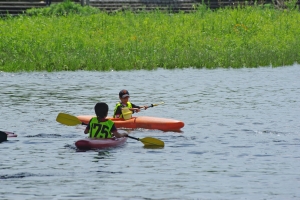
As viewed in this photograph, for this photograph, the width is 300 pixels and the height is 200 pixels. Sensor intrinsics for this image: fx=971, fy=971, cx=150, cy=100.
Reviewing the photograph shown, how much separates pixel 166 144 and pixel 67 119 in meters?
2.83

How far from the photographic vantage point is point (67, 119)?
2061 cm

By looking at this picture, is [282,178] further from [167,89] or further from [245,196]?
[167,89]

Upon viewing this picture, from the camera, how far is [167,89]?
29188mm

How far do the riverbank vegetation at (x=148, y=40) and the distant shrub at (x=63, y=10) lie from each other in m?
0.14

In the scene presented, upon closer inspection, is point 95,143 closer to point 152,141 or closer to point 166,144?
point 152,141

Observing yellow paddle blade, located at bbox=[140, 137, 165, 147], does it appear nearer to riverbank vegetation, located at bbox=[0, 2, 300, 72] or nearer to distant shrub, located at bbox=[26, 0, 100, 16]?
riverbank vegetation, located at bbox=[0, 2, 300, 72]

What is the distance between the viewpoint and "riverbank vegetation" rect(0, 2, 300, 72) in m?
34.2

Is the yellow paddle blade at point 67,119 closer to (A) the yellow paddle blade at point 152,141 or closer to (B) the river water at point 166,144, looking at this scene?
(B) the river water at point 166,144

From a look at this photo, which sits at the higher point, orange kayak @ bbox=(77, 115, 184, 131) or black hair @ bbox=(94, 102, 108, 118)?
black hair @ bbox=(94, 102, 108, 118)

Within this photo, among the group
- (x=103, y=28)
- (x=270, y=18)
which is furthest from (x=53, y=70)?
(x=270, y=18)

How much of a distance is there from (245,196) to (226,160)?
2.92 metres

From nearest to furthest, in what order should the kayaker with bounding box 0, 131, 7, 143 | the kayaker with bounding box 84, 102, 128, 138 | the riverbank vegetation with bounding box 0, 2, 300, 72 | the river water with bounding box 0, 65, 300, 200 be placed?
1. the river water with bounding box 0, 65, 300, 200
2. the kayaker with bounding box 84, 102, 128, 138
3. the kayaker with bounding box 0, 131, 7, 143
4. the riverbank vegetation with bounding box 0, 2, 300, 72

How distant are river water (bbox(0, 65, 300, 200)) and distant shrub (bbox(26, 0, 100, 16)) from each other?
9784 mm

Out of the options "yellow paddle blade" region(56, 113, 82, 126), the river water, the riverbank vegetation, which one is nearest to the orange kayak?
the river water
